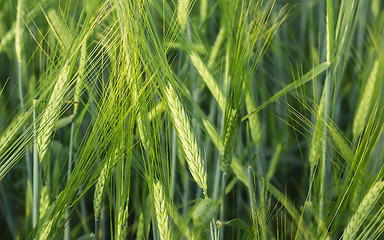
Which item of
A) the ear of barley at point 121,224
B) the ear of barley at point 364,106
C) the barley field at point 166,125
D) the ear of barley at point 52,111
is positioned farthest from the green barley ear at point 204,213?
the ear of barley at point 364,106

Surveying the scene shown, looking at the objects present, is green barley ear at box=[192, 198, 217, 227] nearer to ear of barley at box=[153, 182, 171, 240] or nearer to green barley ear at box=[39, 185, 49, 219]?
ear of barley at box=[153, 182, 171, 240]

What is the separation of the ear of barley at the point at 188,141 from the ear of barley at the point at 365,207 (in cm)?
20

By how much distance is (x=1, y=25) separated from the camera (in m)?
1.08

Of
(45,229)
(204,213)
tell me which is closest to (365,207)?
(204,213)

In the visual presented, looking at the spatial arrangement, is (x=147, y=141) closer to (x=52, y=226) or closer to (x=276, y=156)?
(x=52, y=226)

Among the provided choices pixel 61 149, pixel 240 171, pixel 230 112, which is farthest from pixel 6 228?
pixel 230 112

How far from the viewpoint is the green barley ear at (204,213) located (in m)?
0.51

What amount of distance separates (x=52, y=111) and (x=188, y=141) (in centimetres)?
18

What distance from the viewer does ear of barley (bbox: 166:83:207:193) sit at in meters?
0.58

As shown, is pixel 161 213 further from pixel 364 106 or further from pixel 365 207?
pixel 364 106

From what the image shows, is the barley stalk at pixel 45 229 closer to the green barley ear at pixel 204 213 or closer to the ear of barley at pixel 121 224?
the ear of barley at pixel 121 224

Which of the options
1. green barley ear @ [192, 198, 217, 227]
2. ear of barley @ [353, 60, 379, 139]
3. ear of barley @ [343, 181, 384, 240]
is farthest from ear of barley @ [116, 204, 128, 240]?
ear of barley @ [353, 60, 379, 139]

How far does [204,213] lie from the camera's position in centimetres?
52

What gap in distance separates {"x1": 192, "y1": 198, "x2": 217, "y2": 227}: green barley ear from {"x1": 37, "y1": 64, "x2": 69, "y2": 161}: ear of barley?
0.22 meters
